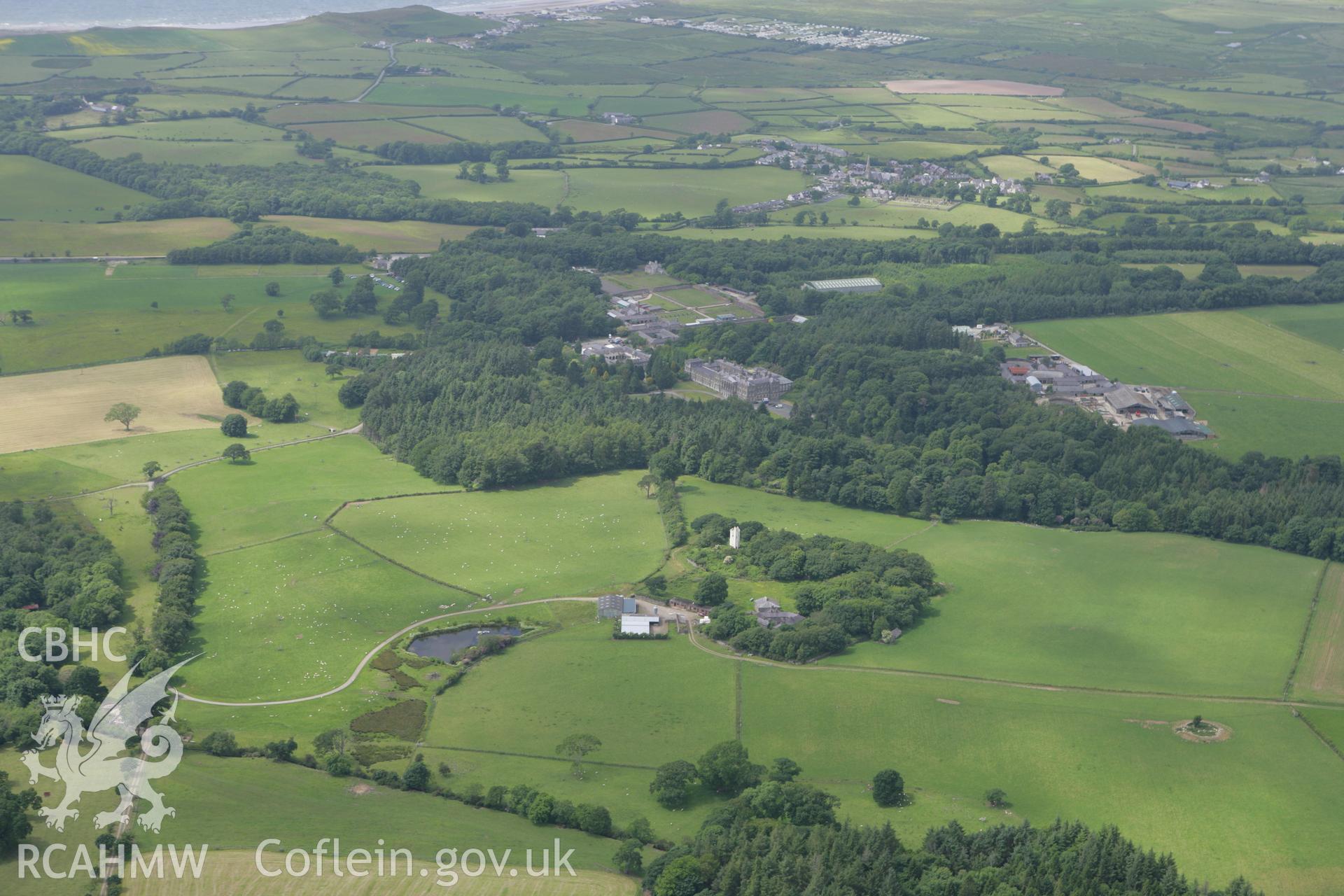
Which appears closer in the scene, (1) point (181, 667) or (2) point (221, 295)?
(1) point (181, 667)

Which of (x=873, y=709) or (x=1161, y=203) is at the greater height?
(x=1161, y=203)

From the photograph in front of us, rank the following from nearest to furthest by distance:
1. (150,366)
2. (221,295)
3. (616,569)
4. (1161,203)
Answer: (616,569)
(150,366)
(221,295)
(1161,203)

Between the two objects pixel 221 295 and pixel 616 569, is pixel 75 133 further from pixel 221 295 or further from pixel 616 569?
pixel 616 569

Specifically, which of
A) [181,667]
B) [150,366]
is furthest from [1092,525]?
[150,366]

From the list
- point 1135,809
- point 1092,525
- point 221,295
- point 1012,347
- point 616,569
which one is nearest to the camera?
point 1135,809

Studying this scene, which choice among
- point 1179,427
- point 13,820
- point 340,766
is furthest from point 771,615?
point 1179,427

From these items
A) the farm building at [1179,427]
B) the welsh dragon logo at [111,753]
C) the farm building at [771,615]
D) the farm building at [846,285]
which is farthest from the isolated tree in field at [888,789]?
the farm building at [846,285]
